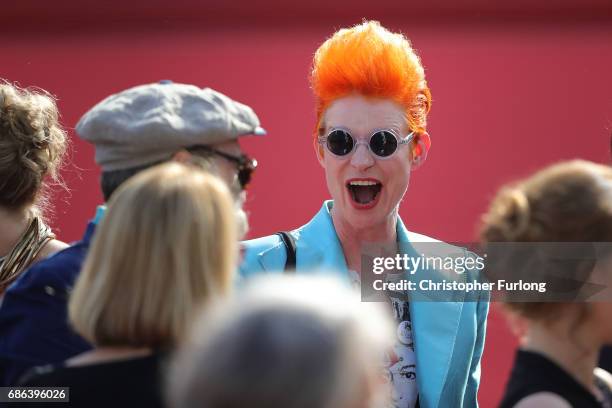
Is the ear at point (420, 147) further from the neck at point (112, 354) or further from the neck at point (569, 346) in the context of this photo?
the neck at point (112, 354)

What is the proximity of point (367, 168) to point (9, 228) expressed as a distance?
3.37ft

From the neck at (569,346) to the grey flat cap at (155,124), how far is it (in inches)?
30.8

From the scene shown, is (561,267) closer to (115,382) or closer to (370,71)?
(115,382)

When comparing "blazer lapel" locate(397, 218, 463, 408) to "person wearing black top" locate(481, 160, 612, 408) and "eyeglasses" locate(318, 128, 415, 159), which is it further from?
"person wearing black top" locate(481, 160, 612, 408)

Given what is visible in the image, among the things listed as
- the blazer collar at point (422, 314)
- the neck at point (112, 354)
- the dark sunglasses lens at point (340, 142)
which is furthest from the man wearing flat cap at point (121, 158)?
the dark sunglasses lens at point (340, 142)

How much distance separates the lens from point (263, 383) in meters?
1.13

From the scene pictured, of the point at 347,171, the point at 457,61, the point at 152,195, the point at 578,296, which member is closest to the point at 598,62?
the point at 457,61

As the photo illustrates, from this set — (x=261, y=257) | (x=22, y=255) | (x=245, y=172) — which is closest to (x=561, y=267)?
(x=245, y=172)

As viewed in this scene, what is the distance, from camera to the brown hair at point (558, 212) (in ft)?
5.88

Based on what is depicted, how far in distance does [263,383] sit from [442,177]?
12.0 feet

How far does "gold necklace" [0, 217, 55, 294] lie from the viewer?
250cm

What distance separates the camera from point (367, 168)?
9.48ft

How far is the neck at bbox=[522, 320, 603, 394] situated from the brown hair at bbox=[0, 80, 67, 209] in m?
1.36

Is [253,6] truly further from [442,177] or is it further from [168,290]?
[168,290]
